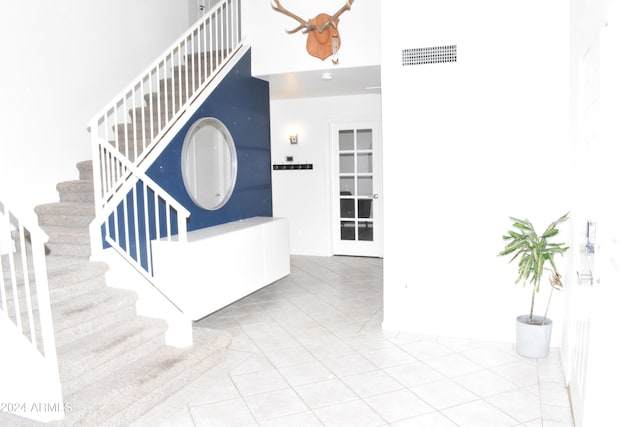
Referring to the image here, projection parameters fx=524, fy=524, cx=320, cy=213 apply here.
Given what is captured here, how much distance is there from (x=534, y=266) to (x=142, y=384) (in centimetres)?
287

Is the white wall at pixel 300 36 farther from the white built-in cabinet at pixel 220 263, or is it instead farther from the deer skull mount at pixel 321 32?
the white built-in cabinet at pixel 220 263

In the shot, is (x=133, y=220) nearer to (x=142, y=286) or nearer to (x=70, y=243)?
(x=70, y=243)

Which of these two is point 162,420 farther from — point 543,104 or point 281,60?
point 281,60

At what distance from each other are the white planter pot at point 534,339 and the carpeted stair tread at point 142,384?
90.3 inches

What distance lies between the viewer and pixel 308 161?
817 centimetres

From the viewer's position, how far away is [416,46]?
4418mm

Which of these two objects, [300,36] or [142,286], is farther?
[300,36]

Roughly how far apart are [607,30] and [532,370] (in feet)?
7.97

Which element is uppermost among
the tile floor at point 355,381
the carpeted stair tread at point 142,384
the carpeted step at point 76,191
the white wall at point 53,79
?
the white wall at point 53,79

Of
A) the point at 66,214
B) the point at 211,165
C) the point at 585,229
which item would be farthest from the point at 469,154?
the point at 66,214

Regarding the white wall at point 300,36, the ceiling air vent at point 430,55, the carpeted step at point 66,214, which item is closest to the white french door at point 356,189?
the white wall at point 300,36

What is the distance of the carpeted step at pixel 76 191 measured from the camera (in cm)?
492

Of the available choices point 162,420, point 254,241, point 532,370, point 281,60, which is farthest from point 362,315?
point 281,60

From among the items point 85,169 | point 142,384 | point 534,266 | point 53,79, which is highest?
point 53,79
